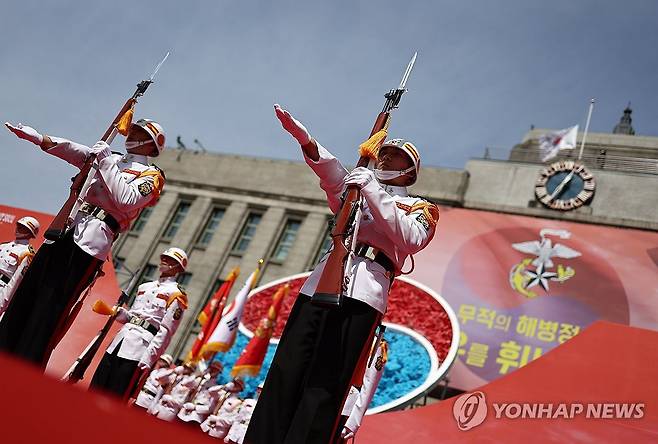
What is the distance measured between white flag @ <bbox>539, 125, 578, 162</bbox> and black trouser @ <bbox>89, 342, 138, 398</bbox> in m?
17.3

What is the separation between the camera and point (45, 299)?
4312mm

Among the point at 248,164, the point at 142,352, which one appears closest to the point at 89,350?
the point at 142,352

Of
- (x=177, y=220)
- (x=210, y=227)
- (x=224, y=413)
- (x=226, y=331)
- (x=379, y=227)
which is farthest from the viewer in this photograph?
(x=177, y=220)

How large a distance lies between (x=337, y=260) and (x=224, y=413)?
968 cm

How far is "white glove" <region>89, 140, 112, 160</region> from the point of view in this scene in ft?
14.4

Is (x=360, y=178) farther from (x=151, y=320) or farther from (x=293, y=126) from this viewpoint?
(x=151, y=320)

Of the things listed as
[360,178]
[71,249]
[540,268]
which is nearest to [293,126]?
[360,178]

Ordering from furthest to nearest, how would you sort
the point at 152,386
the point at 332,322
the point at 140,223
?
1. the point at 140,223
2. the point at 152,386
3. the point at 332,322

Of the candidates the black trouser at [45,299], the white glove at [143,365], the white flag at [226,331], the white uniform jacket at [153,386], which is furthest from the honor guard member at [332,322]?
the white flag at [226,331]

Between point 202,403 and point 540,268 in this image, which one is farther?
point 540,268

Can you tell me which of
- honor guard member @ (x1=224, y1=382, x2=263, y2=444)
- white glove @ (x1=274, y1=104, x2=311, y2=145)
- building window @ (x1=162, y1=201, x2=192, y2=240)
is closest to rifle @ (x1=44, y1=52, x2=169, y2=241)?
white glove @ (x1=274, y1=104, x2=311, y2=145)

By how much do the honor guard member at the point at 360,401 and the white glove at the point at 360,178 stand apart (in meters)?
1.58

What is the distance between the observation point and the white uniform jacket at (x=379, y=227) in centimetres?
333

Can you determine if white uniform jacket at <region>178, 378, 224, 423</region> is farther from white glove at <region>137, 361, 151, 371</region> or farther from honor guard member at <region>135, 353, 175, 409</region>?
white glove at <region>137, 361, 151, 371</region>
